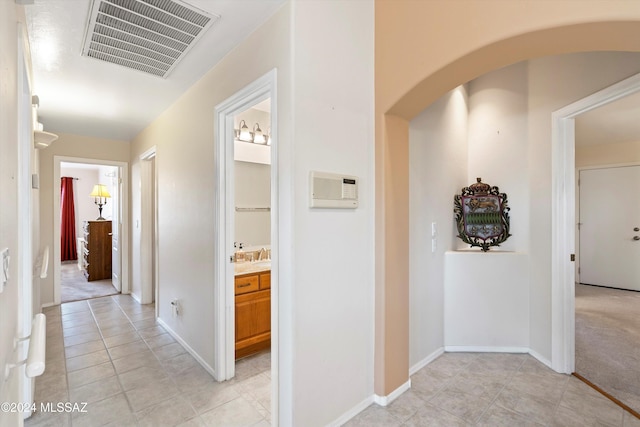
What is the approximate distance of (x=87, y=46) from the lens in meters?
2.06

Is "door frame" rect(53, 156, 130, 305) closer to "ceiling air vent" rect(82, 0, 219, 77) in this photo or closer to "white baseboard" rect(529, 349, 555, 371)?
"ceiling air vent" rect(82, 0, 219, 77)

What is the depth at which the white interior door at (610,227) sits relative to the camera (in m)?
4.79

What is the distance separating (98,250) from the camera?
5793 mm

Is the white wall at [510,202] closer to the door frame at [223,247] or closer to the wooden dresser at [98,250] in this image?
the door frame at [223,247]

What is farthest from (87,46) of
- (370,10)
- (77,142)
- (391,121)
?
(77,142)

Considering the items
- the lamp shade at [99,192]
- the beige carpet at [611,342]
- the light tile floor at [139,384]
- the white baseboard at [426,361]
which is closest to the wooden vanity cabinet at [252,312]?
the light tile floor at [139,384]

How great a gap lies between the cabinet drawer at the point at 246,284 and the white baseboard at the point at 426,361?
1.49 metres

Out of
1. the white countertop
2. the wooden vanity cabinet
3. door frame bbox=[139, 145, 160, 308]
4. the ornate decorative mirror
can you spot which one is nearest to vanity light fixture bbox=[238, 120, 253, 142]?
the white countertop

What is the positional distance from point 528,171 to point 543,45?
160 centimetres

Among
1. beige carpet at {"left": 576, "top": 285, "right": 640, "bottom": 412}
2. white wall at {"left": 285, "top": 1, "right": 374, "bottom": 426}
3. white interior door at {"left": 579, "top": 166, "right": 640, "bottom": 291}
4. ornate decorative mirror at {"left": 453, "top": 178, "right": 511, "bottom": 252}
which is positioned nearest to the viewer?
white wall at {"left": 285, "top": 1, "right": 374, "bottom": 426}

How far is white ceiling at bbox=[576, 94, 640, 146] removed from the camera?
11.4 ft

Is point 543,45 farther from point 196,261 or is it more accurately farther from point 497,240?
point 196,261

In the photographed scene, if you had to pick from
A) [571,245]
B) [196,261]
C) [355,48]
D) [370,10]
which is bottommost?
[196,261]

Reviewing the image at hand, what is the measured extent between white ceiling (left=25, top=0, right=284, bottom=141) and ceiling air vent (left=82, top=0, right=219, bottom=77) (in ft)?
0.21
